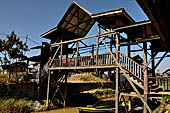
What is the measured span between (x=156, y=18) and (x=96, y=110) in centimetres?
917

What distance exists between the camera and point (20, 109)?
1250 cm

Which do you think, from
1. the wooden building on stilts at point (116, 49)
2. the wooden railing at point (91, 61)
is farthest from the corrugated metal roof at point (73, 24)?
the wooden railing at point (91, 61)

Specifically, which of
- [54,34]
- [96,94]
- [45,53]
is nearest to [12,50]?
[45,53]

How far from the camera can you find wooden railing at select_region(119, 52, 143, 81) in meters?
9.13

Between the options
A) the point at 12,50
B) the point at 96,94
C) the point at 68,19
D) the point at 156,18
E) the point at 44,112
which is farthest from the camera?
the point at 96,94

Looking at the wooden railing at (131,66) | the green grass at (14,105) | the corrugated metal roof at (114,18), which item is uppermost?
the corrugated metal roof at (114,18)

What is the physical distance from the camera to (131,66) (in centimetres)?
966

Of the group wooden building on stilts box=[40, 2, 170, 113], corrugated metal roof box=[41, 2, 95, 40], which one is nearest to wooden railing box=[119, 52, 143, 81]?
wooden building on stilts box=[40, 2, 170, 113]

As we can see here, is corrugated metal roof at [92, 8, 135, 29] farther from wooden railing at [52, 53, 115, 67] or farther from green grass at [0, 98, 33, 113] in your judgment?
green grass at [0, 98, 33, 113]

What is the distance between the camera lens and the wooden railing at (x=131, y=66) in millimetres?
9133

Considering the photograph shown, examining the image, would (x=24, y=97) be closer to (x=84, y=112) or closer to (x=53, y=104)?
(x=53, y=104)

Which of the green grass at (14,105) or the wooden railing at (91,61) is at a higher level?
the wooden railing at (91,61)

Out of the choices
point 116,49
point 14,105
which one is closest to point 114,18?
point 116,49

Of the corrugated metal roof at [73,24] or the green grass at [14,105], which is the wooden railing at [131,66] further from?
the green grass at [14,105]
